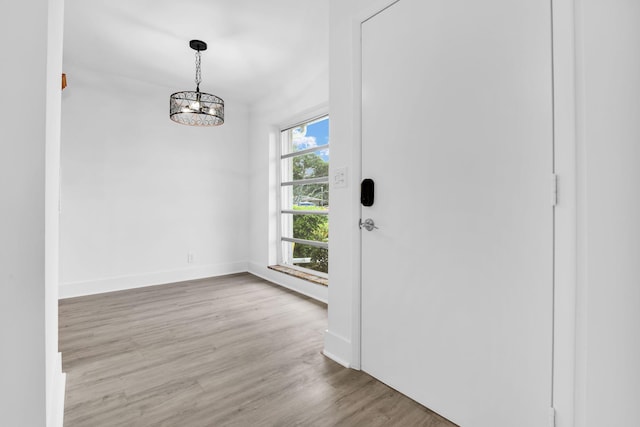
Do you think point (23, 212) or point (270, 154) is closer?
point (23, 212)

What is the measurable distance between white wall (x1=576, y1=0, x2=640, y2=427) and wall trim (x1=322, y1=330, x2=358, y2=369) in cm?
112

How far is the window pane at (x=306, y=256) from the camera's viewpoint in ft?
11.7

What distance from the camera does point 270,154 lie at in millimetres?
4121

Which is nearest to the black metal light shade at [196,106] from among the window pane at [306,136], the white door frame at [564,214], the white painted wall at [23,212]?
the window pane at [306,136]

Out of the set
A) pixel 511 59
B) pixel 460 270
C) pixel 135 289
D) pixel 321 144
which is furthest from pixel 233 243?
pixel 511 59

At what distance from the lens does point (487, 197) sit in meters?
1.25

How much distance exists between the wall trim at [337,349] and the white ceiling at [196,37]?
8.07 feet

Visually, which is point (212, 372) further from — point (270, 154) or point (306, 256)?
point (270, 154)

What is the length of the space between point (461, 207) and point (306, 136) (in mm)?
2820

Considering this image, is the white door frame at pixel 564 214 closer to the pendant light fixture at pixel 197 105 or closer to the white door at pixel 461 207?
the white door at pixel 461 207

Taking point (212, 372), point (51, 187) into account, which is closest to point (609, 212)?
point (51, 187)

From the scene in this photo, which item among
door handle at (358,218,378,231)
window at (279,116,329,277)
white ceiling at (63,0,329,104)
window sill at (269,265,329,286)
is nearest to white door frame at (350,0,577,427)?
door handle at (358,218,378,231)

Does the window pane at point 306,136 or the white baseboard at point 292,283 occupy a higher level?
the window pane at point 306,136

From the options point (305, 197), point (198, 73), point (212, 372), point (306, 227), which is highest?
point (198, 73)
